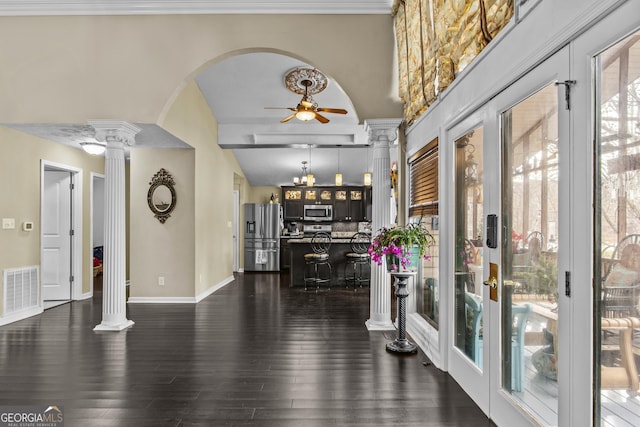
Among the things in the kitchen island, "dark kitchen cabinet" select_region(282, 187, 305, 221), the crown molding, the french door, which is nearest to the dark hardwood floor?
the french door

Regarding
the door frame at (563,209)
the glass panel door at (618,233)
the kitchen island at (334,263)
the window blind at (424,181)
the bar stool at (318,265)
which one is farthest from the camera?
the kitchen island at (334,263)

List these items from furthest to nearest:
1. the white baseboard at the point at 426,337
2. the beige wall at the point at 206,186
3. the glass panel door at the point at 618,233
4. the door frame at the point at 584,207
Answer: the beige wall at the point at 206,186
the white baseboard at the point at 426,337
the door frame at the point at 584,207
the glass panel door at the point at 618,233

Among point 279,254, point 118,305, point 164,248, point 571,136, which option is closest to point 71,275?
point 164,248

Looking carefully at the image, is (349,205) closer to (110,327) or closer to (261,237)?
(261,237)

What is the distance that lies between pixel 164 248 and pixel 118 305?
166 cm

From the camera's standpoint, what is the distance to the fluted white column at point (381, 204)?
14.5ft

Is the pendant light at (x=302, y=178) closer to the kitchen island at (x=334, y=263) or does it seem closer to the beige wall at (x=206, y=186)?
the beige wall at (x=206, y=186)

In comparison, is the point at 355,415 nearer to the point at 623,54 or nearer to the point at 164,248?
the point at 623,54

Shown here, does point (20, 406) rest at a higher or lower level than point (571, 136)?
lower

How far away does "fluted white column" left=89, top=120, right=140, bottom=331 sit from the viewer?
4469 millimetres

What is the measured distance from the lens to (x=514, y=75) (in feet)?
6.70

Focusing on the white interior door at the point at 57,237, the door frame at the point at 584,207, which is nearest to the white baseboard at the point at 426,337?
the door frame at the point at 584,207

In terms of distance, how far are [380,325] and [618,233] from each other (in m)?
3.26

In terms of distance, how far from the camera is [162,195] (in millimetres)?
6113
